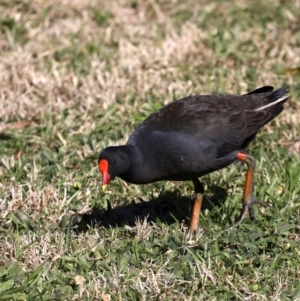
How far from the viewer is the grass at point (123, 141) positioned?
4.66 meters

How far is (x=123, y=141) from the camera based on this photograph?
6.63 meters

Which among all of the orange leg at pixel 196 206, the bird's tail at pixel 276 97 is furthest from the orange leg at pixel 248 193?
the bird's tail at pixel 276 97

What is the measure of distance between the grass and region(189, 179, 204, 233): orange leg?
0.09m

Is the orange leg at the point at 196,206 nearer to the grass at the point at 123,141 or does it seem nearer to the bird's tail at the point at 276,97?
the grass at the point at 123,141

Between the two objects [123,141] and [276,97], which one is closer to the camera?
[276,97]

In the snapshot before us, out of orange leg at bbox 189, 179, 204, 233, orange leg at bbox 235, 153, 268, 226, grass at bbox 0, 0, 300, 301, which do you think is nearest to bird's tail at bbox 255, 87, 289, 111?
orange leg at bbox 235, 153, 268, 226

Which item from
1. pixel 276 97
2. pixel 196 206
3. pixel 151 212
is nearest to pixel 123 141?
pixel 151 212

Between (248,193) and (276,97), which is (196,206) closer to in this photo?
(248,193)

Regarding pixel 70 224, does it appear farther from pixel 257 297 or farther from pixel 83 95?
pixel 83 95

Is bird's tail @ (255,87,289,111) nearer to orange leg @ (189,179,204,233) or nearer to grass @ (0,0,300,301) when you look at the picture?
grass @ (0,0,300,301)

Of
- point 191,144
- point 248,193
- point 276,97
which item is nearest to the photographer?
point 191,144

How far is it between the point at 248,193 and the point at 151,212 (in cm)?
79

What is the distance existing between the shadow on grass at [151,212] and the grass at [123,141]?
1 centimetres

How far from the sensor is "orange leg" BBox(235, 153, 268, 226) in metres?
5.33
